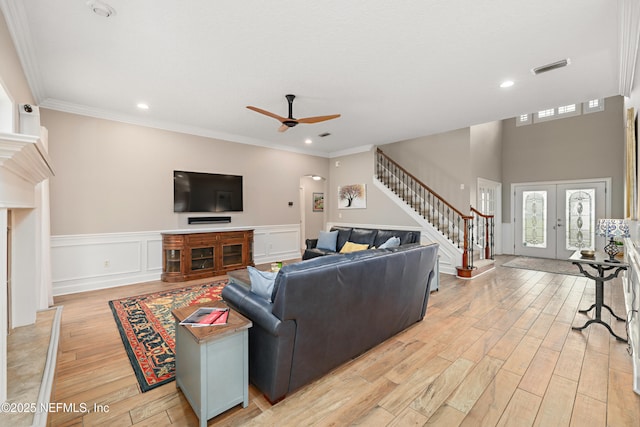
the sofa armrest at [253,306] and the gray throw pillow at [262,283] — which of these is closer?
the sofa armrest at [253,306]

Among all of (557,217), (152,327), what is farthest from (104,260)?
(557,217)

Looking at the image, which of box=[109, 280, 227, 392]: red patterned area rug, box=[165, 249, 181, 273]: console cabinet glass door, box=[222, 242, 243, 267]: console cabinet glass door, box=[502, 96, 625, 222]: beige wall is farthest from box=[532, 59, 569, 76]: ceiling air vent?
box=[165, 249, 181, 273]: console cabinet glass door

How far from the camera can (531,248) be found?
747 cm

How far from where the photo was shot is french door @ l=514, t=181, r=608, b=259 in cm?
659

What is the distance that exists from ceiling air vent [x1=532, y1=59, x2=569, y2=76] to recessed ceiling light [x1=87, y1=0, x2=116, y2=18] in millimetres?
4333

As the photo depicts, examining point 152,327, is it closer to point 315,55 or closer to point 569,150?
point 315,55

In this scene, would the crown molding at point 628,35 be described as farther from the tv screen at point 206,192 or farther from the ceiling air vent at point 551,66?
the tv screen at point 206,192

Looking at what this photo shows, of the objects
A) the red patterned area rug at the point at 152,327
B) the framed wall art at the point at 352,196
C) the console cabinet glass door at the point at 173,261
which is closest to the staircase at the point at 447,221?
the framed wall art at the point at 352,196

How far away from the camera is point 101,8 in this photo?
221 centimetres

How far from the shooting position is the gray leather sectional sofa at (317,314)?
70.6 inches

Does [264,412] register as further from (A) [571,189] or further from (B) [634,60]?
(A) [571,189]

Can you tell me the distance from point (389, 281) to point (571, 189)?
7258 millimetres

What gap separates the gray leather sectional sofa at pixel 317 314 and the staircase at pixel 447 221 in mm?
3491

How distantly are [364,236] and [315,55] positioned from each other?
3568 millimetres
